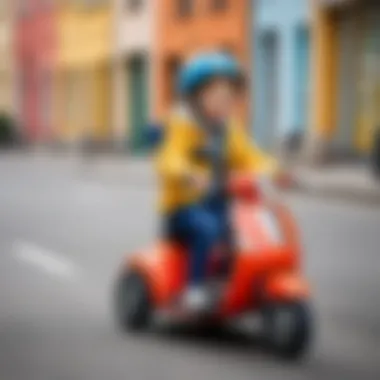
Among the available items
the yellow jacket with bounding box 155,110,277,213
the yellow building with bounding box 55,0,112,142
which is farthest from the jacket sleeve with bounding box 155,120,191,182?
the yellow building with bounding box 55,0,112,142

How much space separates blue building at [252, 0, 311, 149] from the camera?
0.90 m

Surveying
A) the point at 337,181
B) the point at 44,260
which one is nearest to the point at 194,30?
the point at 44,260

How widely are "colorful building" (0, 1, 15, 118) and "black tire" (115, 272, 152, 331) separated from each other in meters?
0.26

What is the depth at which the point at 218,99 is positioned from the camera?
98 centimetres

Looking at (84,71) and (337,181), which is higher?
(84,71)

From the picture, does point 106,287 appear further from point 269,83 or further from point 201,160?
point 269,83

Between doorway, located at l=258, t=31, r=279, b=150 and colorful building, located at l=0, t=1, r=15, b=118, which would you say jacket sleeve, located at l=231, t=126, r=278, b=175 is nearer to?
doorway, located at l=258, t=31, r=279, b=150

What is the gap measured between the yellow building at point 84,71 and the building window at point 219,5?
6 centimetres

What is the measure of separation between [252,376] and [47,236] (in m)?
0.48

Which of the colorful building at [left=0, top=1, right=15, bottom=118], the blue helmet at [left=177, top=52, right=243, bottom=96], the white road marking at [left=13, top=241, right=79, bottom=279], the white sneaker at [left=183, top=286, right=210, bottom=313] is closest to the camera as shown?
the colorful building at [left=0, top=1, right=15, bottom=118]

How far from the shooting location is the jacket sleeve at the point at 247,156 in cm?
102

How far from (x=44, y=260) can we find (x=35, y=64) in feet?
1.18

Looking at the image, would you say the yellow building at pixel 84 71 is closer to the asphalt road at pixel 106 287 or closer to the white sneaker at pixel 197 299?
the asphalt road at pixel 106 287

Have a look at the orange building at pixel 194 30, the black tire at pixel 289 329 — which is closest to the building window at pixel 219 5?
the orange building at pixel 194 30
